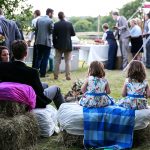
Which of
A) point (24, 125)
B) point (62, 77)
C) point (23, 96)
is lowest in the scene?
point (62, 77)

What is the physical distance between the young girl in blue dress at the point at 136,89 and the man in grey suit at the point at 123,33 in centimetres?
719

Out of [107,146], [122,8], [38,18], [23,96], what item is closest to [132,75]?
[107,146]

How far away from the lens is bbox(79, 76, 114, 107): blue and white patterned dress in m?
4.75

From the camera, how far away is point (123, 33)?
11883mm

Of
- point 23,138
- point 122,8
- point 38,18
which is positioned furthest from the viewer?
point 122,8

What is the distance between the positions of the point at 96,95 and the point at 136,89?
17.3 inches

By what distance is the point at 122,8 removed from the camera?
25.4m

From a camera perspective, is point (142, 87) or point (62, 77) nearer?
point (142, 87)

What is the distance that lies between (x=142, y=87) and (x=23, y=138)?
1391 mm

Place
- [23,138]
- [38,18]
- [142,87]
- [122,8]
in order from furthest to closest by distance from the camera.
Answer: [122,8], [38,18], [142,87], [23,138]

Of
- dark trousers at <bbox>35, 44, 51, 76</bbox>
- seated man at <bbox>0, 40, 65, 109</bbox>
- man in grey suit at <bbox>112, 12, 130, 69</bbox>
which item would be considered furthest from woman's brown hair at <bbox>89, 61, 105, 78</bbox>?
man in grey suit at <bbox>112, 12, 130, 69</bbox>

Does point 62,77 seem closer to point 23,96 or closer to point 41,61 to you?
point 41,61

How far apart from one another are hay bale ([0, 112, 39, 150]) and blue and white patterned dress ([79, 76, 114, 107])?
68cm

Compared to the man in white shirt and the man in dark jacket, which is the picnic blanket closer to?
the man in dark jacket
